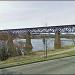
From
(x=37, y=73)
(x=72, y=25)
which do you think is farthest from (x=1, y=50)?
(x=72, y=25)

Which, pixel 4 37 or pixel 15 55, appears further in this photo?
pixel 4 37

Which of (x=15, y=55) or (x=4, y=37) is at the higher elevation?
(x=4, y=37)

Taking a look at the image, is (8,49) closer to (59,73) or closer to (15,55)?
(15,55)

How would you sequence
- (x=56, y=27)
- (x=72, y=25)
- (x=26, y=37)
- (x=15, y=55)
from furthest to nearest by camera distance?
(x=56, y=27)
(x=72, y=25)
(x=26, y=37)
(x=15, y=55)

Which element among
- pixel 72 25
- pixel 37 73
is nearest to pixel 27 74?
pixel 37 73

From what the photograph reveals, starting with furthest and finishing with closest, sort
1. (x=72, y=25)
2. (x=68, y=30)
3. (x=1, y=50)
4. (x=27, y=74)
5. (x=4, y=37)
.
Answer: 1. (x=68, y=30)
2. (x=72, y=25)
3. (x=4, y=37)
4. (x=1, y=50)
5. (x=27, y=74)

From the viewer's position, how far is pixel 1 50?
2178 centimetres

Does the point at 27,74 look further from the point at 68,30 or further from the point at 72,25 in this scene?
the point at 68,30

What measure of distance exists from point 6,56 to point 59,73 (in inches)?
451

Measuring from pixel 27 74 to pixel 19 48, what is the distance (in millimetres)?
13592

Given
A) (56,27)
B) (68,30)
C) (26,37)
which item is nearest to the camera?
(26,37)

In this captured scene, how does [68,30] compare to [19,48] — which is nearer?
[19,48]

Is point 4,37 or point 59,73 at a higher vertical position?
point 4,37

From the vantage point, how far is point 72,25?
71062 mm
